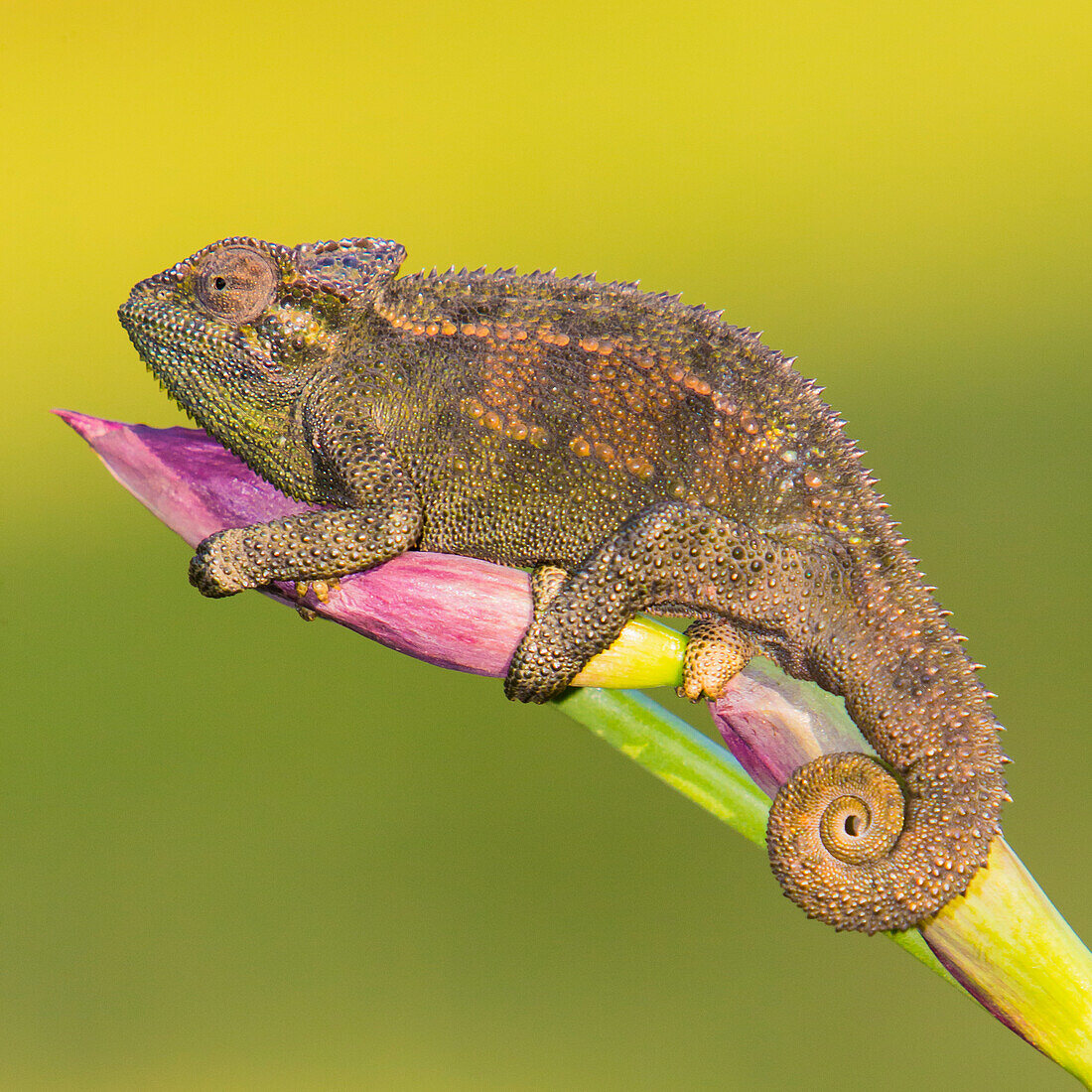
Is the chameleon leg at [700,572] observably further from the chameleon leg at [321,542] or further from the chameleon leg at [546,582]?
the chameleon leg at [321,542]

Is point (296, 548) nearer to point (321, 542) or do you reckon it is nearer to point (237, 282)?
point (321, 542)

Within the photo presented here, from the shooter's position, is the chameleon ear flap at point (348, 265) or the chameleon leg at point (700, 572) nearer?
the chameleon leg at point (700, 572)

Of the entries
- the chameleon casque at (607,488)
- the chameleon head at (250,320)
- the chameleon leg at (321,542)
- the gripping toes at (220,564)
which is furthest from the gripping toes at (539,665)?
the chameleon head at (250,320)

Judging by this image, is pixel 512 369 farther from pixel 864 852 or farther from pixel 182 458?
pixel 864 852

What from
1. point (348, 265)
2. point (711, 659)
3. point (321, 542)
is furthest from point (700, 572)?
point (348, 265)

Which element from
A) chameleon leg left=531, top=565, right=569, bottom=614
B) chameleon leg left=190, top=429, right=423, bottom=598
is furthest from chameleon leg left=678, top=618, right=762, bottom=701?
chameleon leg left=190, top=429, right=423, bottom=598
